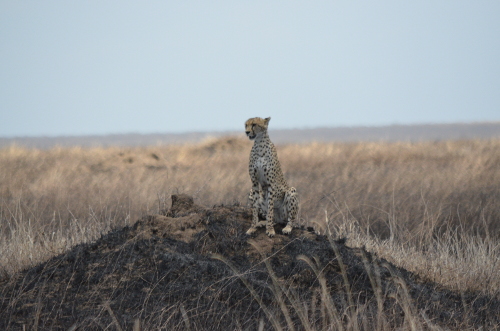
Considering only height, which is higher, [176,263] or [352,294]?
[176,263]

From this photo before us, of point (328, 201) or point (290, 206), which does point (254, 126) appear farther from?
point (328, 201)

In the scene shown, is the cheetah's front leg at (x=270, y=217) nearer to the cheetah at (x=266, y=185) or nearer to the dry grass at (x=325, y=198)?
the cheetah at (x=266, y=185)

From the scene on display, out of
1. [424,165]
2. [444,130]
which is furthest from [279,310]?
[444,130]

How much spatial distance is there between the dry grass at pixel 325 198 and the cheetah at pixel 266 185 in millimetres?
794

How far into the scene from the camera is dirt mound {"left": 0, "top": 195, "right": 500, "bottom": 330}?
190 inches

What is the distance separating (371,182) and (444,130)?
49.4 m

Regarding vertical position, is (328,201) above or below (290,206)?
below

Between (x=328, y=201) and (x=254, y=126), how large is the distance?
19.2 feet

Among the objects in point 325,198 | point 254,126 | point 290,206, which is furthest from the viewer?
point 325,198

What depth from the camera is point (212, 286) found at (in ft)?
17.0

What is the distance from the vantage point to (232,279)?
5.26m

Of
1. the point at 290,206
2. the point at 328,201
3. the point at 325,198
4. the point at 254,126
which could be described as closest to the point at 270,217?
the point at 290,206

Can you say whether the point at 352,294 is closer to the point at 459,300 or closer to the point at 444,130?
the point at 459,300

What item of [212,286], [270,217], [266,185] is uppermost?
[266,185]
